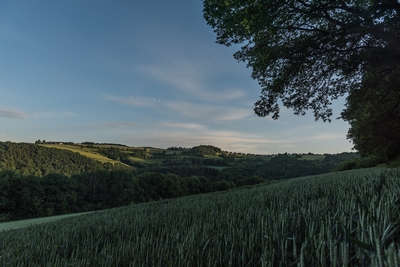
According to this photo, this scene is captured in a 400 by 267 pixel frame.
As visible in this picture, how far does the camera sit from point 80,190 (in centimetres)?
6788

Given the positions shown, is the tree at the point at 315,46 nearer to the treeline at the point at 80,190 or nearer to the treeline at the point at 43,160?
the treeline at the point at 80,190

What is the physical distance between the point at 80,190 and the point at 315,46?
244 ft

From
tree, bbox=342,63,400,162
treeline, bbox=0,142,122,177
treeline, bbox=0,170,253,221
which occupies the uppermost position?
tree, bbox=342,63,400,162

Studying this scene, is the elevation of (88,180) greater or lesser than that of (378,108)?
lesser

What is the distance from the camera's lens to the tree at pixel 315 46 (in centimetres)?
861

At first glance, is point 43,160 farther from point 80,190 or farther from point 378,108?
point 378,108

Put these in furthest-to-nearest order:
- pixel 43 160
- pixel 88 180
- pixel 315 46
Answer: pixel 43 160, pixel 88 180, pixel 315 46

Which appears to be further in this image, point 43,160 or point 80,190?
point 43,160

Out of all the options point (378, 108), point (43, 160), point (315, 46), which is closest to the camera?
point (315, 46)

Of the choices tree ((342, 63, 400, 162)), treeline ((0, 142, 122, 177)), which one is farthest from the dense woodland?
tree ((342, 63, 400, 162))

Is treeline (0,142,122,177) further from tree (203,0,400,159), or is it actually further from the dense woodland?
tree (203,0,400,159)

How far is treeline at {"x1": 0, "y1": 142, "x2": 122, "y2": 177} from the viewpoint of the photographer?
88.1 metres

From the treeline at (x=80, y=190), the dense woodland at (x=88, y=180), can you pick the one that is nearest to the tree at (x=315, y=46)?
the dense woodland at (x=88, y=180)

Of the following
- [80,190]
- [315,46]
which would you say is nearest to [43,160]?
[80,190]
